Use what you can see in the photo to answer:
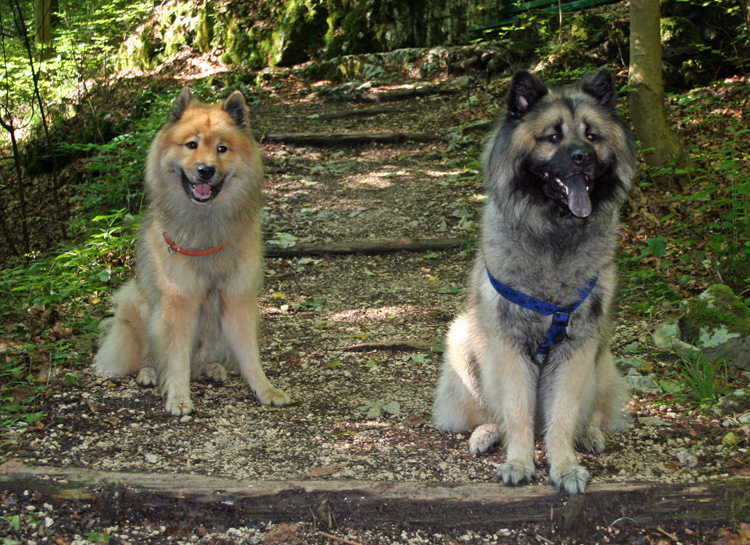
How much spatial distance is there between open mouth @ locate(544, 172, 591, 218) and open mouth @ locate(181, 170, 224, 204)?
1806mm

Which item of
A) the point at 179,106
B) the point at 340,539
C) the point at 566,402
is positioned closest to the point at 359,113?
the point at 179,106

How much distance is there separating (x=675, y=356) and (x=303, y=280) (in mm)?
3055

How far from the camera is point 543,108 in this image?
272 cm

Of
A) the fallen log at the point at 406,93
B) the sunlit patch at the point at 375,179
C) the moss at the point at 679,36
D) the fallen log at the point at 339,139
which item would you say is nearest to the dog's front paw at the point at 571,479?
the sunlit patch at the point at 375,179

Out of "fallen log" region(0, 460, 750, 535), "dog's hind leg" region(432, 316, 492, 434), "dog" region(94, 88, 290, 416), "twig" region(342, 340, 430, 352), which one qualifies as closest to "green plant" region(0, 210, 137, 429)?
"dog" region(94, 88, 290, 416)

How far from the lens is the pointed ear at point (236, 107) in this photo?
11.6ft

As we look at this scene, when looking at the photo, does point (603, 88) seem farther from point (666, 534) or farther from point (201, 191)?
point (201, 191)

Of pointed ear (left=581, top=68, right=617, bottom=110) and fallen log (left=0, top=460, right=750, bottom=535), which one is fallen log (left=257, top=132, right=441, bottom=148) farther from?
fallen log (left=0, top=460, right=750, bottom=535)

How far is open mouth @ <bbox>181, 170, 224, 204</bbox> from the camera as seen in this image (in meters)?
3.38

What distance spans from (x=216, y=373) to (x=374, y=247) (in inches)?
97.6

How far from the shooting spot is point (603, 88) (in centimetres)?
276

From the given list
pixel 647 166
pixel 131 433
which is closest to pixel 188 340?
pixel 131 433

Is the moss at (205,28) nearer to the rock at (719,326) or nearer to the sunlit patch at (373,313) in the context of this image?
the sunlit patch at (373,313)

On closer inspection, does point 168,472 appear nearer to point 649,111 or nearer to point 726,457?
point 726,457
